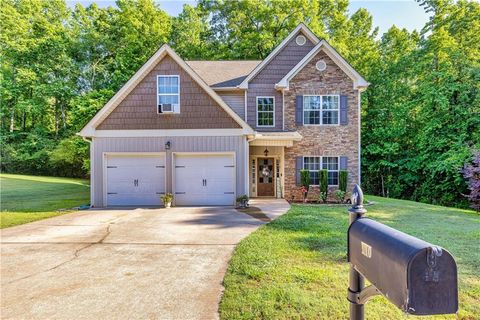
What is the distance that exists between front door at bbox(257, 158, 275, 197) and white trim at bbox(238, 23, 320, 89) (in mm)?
3958

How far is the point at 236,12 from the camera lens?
23.8 m

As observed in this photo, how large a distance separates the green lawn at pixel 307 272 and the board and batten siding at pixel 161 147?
15.0 feet

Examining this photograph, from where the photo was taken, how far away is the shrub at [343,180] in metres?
13.1

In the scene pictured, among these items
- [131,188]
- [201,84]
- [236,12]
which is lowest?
[131,188]

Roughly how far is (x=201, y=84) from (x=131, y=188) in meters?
5.24

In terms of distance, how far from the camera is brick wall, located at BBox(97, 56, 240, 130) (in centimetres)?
1144

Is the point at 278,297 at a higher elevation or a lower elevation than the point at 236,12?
lower

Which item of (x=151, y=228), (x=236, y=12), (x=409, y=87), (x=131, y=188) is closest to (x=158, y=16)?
(x=236, y=12)

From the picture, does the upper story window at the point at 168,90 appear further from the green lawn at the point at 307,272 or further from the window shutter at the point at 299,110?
the green lawn at the point at 307,272

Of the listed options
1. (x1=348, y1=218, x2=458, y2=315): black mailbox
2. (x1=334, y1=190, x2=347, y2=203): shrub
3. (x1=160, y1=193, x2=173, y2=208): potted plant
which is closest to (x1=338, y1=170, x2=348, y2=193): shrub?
(x1=334, y1=190, x2=347, y2=203): shrub

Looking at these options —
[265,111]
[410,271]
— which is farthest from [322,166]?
[410,271]

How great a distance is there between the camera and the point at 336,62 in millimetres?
13430

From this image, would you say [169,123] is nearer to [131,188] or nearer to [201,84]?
[201,84]

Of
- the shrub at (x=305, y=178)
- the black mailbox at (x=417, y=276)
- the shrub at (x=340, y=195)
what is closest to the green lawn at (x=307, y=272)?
the black mailbox at (x=417, y=276)
